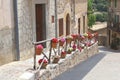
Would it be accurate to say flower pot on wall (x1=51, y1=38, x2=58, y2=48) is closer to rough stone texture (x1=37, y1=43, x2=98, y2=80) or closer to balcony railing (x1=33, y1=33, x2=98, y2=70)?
balcony railing (x1=33, y1=33, x2=98, y2=70)

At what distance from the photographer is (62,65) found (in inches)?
427

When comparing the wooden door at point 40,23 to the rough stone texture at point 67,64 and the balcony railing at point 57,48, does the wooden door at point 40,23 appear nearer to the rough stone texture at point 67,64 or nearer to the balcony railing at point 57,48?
the balcony railing at point 57,48

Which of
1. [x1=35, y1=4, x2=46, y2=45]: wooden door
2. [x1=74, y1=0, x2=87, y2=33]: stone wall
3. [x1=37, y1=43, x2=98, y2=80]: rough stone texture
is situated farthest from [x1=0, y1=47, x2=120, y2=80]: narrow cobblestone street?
[x1=74, y1=0, x2=87, y2=33]: stone wall

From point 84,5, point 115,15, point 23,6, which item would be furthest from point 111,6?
point 23,6

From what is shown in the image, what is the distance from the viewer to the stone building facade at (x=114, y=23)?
40053 mm

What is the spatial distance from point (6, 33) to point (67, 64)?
285cm

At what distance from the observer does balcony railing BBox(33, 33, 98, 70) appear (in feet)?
30.1

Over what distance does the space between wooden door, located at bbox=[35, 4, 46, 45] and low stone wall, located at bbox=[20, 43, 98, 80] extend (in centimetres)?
175

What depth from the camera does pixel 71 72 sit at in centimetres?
1084

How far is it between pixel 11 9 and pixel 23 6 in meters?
0.89

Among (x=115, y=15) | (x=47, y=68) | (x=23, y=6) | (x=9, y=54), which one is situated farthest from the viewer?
(x=115, y=15)

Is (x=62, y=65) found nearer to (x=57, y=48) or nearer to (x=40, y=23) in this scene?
(x=57, y=48)

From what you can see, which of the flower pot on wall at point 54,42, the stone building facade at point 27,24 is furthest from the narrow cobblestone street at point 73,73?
the flower pot on wall at point 54,42

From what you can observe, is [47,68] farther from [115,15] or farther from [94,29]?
[94,29]
